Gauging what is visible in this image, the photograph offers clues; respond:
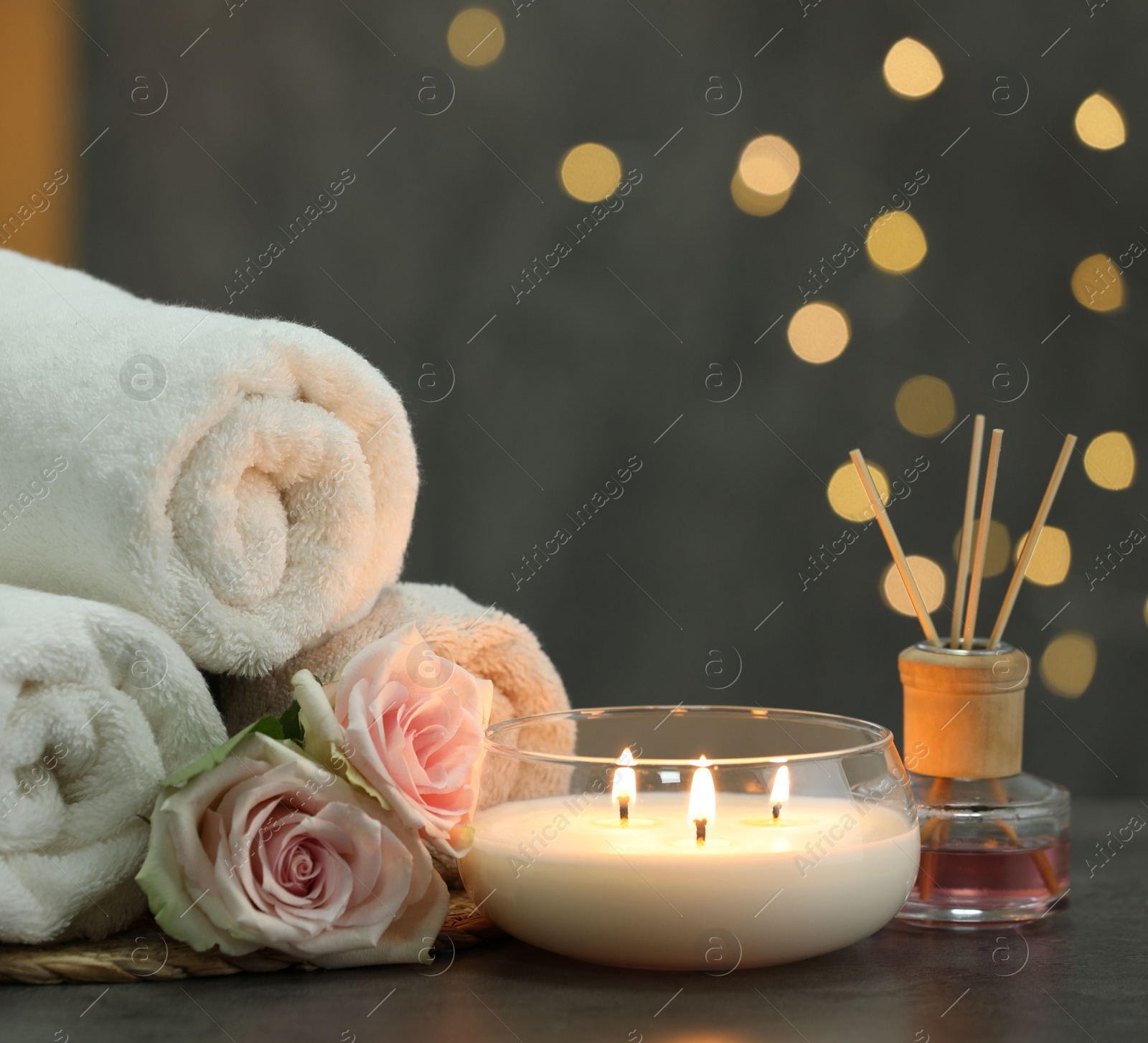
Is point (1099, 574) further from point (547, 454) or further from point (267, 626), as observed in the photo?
point (267, 626)

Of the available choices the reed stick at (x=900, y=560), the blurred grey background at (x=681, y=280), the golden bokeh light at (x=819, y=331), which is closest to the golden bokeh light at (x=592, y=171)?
the blurred grey background at (x=681, y=280)

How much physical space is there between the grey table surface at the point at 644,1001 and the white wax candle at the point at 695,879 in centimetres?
2

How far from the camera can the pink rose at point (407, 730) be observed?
1.61 feet

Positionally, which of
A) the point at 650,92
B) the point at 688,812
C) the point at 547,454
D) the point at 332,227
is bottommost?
the point at 688,812

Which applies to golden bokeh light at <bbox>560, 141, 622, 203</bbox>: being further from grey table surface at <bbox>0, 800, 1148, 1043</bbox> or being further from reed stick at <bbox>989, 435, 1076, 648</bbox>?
grey table surface at <bbox>0, 800, 1148, 1043</bbox>

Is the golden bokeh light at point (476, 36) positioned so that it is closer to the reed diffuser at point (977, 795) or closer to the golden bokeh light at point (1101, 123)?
the golden bokeh light at point (1101, 123)

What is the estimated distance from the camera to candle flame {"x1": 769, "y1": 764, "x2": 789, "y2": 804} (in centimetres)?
47

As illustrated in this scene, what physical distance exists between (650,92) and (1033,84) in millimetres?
317

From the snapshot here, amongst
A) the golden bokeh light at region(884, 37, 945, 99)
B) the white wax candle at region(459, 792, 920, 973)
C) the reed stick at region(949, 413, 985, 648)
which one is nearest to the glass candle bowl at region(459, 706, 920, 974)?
the white wax candle at region(459, 792, 920, 973)

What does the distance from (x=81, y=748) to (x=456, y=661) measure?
0.56ft

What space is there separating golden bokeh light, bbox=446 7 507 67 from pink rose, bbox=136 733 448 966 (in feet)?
2.47

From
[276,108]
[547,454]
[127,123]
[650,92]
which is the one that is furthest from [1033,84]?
[127,123]

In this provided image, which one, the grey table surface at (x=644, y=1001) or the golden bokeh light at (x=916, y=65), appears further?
the golden bokeh light at (x=916, y=65)

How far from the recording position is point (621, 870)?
Answer: 457mm
